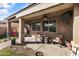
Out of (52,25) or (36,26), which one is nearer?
(52,25)

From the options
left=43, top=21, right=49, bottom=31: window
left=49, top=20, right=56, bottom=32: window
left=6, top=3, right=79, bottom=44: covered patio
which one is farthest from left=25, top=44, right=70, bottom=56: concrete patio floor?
left=43, top=21, right=49, bottom=31: window

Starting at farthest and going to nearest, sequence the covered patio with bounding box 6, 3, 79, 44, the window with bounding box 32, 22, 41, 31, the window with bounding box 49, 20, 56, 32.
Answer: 1. the window with bounding box 32, 22, 41, 31
2. the window with bounding box 49, 20, 56, 32
3. the covered patio with bounding box 6, 3, 79, 44

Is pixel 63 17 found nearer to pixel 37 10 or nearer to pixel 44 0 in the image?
pixel 37 10

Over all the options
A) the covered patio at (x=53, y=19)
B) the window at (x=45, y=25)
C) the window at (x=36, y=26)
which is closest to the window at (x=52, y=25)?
the covered patio at (x=53, y=19)

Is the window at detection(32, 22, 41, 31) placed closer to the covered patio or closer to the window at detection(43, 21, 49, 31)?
the covered patio

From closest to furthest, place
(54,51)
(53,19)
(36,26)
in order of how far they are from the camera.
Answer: (54,51), (53,19), (36,26)

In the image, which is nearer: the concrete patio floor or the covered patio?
the covered patio

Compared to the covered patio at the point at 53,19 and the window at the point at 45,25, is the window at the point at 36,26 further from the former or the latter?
the window at the point at 45,25

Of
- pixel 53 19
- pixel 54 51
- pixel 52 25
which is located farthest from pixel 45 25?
pixel 54 51

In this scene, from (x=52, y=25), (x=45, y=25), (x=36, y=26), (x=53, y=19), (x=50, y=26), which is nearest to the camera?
(x=53, y=19)

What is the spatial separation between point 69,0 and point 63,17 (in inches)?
168

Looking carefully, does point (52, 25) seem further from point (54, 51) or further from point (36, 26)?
point (54, 51)

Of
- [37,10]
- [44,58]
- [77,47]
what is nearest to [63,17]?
[37,10]

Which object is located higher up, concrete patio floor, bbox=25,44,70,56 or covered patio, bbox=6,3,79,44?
covered patio, bbox=6,3,79,44
